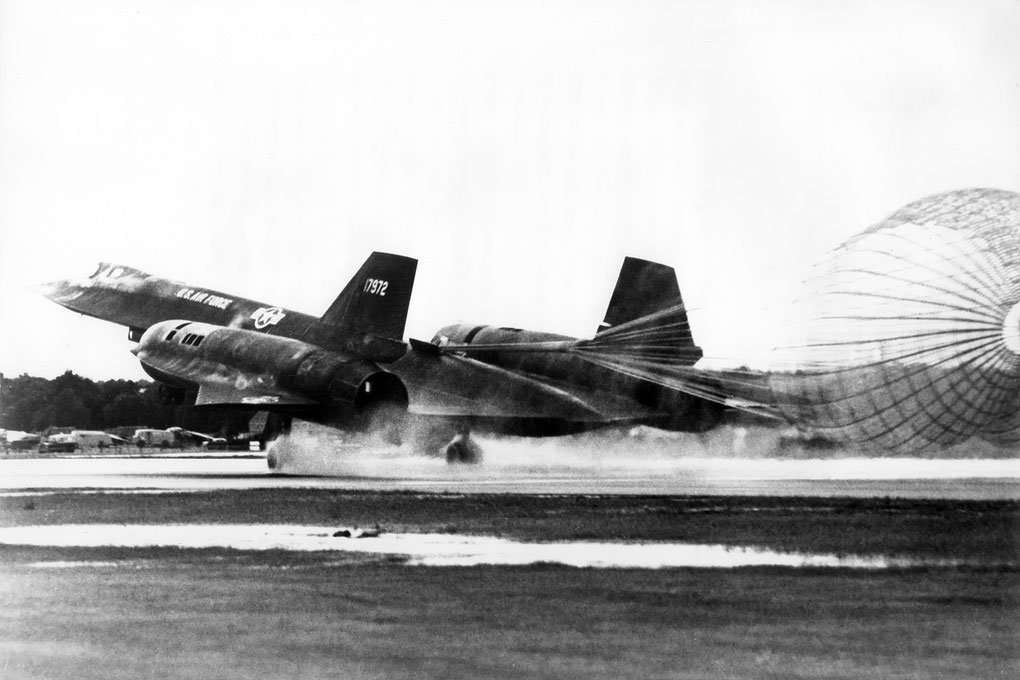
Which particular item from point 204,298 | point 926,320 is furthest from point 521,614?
point 204,298

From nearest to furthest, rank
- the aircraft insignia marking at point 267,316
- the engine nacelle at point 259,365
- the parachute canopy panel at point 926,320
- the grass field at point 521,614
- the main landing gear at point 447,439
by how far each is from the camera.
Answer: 1. the grass field at point 521,614
2. the parachute canopy panel at point 926,320
3. the engine nacelle at point 259,365
4. the main landing gear at point 447,439
5. the aircraft insignia marking at point 267,316

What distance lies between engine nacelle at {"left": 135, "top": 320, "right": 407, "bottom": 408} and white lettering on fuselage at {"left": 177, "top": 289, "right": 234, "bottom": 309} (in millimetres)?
2933

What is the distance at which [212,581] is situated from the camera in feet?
68.6

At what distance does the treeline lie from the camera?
37.6 metres

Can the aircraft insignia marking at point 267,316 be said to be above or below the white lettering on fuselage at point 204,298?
below

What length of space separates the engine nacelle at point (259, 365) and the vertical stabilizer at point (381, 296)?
1744mm

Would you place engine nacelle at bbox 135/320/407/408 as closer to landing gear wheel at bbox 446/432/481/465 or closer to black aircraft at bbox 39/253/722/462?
black aircraft at bbox 39/253/722/462

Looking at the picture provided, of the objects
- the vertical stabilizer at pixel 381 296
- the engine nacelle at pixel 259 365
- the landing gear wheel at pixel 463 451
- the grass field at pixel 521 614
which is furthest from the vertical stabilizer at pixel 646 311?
the grass field at pixel 521 614

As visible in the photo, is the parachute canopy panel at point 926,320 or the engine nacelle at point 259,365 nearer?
the parachute canopy panel at point 926,320

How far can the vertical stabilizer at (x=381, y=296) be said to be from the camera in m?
40.1

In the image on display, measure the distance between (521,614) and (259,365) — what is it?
2141 centimetres

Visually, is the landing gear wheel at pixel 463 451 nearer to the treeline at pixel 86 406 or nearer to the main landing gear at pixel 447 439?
the main landing gear at pixel 447 439

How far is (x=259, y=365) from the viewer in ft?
126

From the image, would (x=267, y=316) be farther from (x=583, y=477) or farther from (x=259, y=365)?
(x=583, y=477)
